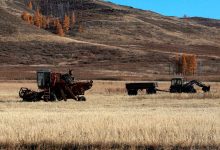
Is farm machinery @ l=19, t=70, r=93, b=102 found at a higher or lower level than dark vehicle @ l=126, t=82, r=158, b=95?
higher

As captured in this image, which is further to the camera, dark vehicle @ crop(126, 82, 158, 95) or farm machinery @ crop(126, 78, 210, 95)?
farm machinery @ crop(126, 78, 210, 95)

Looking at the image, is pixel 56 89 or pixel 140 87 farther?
pixel 140 87

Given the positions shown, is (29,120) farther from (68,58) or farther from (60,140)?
(68,58)

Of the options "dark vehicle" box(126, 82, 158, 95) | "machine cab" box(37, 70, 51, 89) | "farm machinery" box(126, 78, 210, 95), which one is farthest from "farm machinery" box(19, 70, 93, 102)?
"dark vehicle" box(126, 82, 158, 95)

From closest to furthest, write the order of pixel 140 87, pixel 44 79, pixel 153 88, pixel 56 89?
pixel 56 89
pixel 44 79
pixel 153 88
pixel 140 87

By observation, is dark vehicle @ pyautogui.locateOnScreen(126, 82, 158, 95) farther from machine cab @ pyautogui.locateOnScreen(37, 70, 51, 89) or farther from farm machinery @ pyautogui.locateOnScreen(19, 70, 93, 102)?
machine cab @ pyautogui.locateOnScreen(37, 70, 51, 89)

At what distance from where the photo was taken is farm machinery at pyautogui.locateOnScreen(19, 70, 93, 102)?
37906 mm

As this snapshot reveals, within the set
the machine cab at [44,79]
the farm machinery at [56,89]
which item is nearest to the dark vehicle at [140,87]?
the farm machinery at [56,89]

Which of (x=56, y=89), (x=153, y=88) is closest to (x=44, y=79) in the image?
(x=56, y=89)

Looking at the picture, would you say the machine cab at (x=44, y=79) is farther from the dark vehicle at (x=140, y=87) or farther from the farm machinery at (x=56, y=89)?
the dark vehicle at (x=140, y=87)

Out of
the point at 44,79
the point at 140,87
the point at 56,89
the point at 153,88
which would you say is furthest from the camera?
the point at 140,87

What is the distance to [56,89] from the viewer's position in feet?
126

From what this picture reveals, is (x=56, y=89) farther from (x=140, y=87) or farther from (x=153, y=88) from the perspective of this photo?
(x=140, y=87)

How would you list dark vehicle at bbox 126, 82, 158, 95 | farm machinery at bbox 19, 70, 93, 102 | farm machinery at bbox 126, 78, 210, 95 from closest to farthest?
farm machinery at bbox 19, 70, 93, 102 < dark vehicle at bbox 126, 82, 158, 95 < farm machinery at bbox 126, 78, 210, 95
